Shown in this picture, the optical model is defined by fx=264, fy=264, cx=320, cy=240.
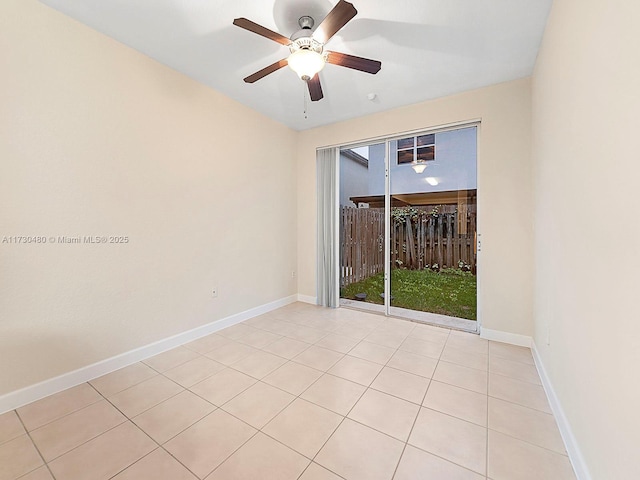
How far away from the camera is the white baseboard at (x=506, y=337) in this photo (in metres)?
2.74

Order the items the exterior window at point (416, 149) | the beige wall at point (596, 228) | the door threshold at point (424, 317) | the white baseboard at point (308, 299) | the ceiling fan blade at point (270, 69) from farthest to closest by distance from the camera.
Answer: the white baseboard at point (308, 299) → the exterior window at point (416, 149) → the door threshold at point (424, 317) → the ceiling fan blade at point (270, 69) → the beige wall at point (596, 228)

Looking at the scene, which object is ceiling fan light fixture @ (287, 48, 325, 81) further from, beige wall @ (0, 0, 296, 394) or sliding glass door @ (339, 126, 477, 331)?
sliding glass door @ (339, 126, 477, 331)

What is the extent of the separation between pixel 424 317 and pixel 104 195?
377 centimetres

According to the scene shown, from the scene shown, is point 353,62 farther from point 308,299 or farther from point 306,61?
point 308,299

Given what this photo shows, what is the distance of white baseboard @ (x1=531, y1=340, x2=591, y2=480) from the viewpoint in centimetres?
126

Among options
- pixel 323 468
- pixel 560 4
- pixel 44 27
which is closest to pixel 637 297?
pixel 323 468

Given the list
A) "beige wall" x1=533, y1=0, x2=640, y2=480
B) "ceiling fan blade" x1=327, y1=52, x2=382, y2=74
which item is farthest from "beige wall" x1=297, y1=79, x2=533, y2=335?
"ceiling fan blade" x1=327, y1=52, x2=382, y2=74

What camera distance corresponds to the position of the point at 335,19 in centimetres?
161

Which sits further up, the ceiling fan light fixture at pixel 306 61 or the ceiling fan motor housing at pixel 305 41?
the ceiling fan motor housing at pixel 305 41

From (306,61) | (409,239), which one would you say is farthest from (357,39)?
(409,239)

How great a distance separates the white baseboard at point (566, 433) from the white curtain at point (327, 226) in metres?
2.55

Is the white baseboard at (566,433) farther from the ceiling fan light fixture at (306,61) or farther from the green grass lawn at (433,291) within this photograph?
the ceiling fan light fixture at (306,61)

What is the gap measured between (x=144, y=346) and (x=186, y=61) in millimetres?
2723

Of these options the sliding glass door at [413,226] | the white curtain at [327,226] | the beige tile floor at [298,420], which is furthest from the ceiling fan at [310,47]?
the beige tile floor at [298,420]
